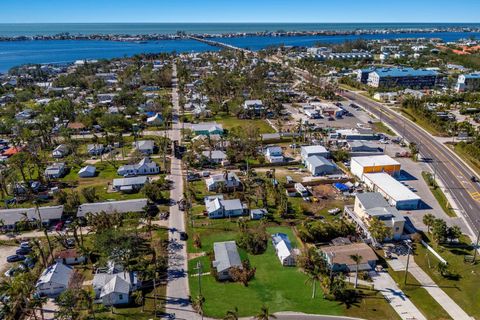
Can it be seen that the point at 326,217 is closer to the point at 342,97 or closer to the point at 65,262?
the point at 65,262

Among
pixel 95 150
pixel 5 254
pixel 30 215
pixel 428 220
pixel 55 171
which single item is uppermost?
pixel 95 150

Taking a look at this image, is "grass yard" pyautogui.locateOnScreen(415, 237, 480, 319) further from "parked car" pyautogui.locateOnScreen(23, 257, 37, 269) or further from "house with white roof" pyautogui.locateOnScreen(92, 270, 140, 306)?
"parked car" pyautogui.locateOnScreen(23, 257, 37, 269)

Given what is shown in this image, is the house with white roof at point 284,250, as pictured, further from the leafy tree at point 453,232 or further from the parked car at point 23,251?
the parked car at point 23,251

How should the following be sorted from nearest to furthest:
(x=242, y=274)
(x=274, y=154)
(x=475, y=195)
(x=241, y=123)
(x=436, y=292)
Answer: (x=436, y=292) → (x=242, y=274) → (x=475, y=195) → (x=274, y=154) → (x=241, y=123)

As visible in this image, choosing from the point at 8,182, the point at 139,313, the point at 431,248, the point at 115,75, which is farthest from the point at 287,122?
the point at 115,75

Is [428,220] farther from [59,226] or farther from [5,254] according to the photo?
[5,254]

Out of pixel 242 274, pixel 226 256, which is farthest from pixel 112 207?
pixel 242 274
